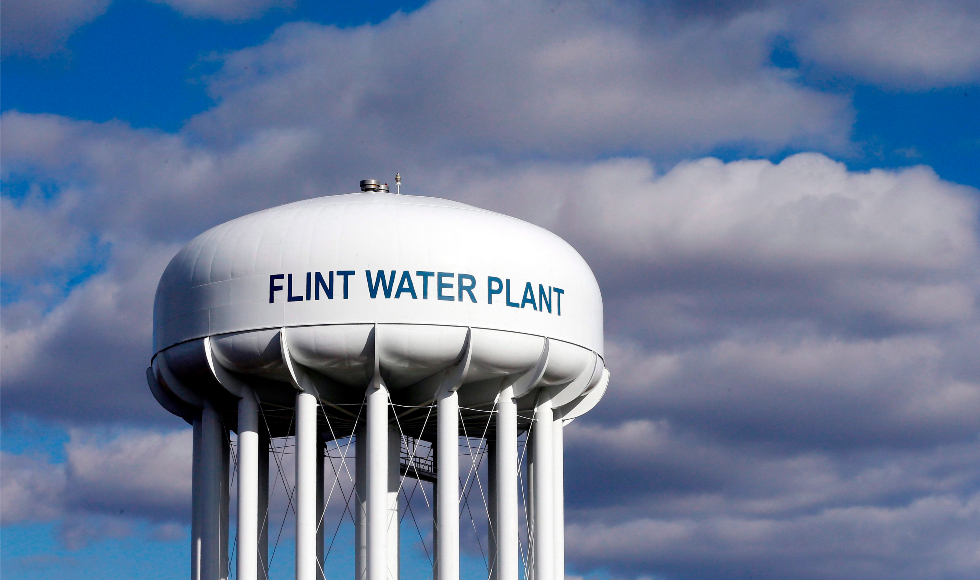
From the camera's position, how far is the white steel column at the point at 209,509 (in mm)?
37688

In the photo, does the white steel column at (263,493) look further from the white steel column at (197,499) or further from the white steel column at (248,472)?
the white steel column at (248,472)

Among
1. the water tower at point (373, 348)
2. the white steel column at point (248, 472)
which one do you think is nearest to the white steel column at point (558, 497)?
the water tower at point (373, 348)

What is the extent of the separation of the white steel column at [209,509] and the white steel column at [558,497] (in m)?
7.08

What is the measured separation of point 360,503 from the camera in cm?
→ 3853

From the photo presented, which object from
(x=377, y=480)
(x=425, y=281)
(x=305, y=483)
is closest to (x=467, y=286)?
(x=425, y=281)

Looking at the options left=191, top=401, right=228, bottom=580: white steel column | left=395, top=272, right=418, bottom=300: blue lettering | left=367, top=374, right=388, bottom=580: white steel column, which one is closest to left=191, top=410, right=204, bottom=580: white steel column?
left=191, top=401, right=228, bottom=580: white steel column

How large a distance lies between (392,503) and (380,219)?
658 centimetres

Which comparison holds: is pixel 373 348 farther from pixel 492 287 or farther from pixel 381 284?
pixel 492 287

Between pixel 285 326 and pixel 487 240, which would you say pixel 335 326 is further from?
pixel 487 240

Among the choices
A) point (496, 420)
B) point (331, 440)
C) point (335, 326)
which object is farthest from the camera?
point (331, 440)

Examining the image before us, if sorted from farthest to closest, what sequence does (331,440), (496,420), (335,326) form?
(331,440), (496,420), (335,326)

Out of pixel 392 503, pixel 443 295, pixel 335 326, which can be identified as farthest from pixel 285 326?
pixel 392 503

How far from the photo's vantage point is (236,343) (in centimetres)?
3572

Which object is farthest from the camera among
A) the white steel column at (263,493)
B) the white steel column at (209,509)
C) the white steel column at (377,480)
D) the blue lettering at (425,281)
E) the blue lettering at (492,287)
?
the white steel column at (263,493)
